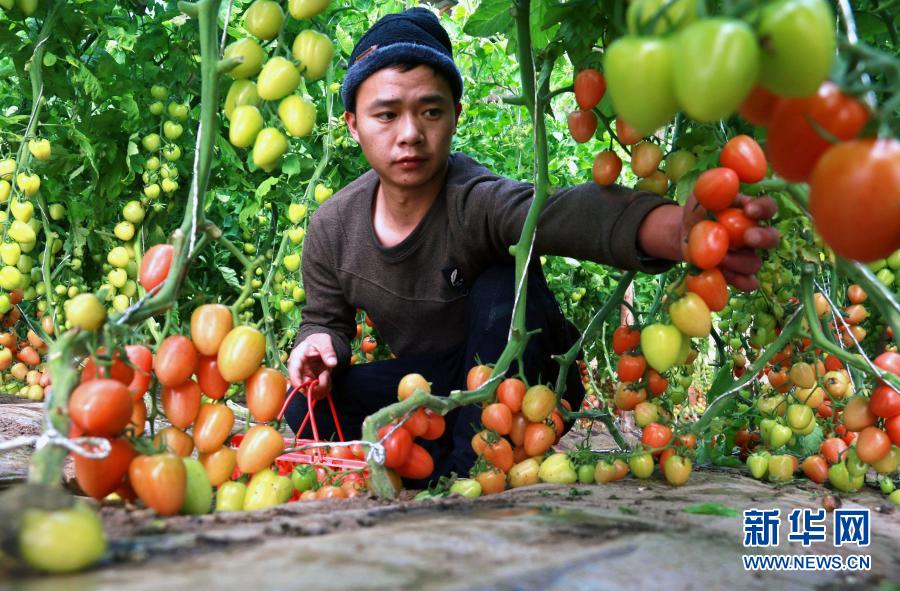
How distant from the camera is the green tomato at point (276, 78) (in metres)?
1.36

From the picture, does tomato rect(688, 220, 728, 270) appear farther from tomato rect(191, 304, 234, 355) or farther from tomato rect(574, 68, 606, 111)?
tomato rect(191, 304, 234, 355)

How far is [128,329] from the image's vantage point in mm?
1244

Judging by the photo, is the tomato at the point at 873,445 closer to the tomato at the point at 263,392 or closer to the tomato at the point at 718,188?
the tomato at the point at 718,188

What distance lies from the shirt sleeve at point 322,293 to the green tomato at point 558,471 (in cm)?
113

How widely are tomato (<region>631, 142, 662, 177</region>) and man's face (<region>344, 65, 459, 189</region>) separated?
2.58 ft

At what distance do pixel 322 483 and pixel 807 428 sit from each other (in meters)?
1.22

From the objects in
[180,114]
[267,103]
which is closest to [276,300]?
[180,114]

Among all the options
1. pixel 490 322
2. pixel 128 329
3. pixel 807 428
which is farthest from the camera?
pixel 490 322

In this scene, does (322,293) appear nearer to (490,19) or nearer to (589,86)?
(490,19)

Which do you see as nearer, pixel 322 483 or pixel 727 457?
pixel 322 483

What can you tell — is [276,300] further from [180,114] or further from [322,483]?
[322,483]

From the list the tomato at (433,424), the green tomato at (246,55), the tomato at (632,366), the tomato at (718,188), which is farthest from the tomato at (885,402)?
the green tomato at (246,55)

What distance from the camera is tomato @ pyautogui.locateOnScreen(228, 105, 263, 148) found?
1.41m

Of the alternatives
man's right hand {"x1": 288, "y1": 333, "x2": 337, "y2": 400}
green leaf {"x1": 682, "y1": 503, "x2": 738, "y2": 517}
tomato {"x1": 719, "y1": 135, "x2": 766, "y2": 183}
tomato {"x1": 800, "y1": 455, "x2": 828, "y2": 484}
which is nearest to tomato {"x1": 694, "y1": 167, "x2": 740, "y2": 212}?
tomato {"x1": 719, "y1": 135, "x2": 766, "y2": 183}
